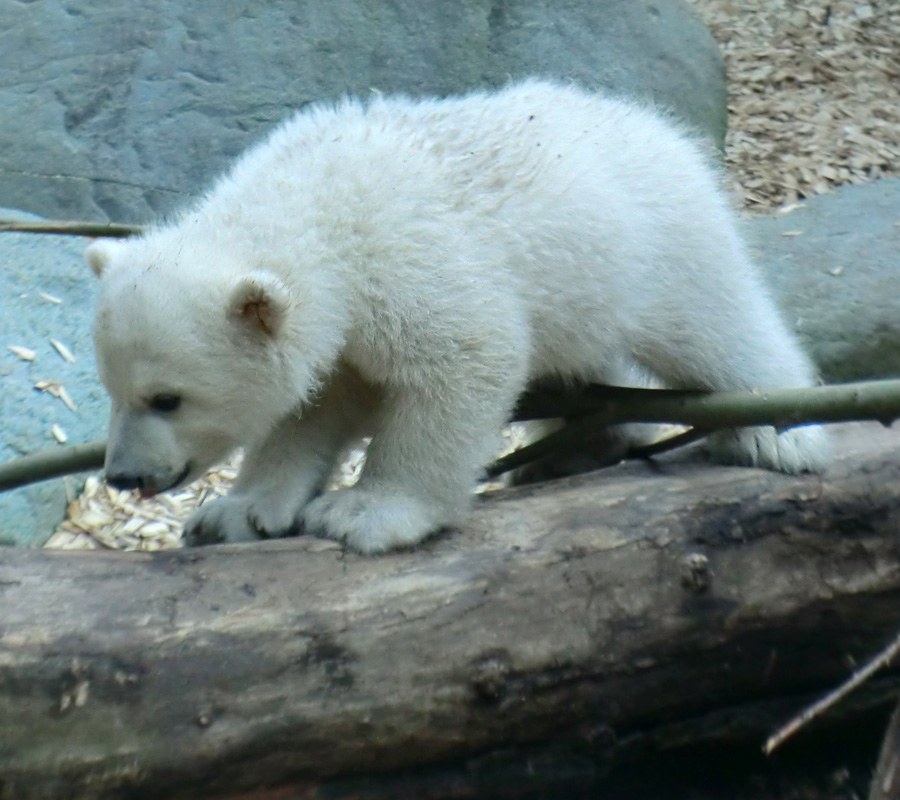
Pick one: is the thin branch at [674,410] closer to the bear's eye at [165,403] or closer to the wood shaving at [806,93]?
the bear's eye at [165,403]

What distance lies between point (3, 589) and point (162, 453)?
667mm

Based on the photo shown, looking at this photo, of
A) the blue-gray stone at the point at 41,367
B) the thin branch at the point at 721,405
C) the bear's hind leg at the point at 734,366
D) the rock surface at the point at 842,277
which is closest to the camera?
the thin branch at the point at 721,405

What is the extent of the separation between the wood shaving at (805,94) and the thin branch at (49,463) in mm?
5974

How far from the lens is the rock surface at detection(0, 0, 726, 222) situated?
7793mm

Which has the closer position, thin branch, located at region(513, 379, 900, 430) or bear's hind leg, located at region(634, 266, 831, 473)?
thin branch, located at region(513, 379, 900, 430)

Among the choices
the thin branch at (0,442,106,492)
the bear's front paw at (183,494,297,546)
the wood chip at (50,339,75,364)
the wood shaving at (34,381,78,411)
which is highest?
the thin branch at (0,442,106,492)

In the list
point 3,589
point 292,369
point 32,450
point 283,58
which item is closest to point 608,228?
point 292,369

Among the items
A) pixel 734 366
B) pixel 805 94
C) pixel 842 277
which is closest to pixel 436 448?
pixel 734 366

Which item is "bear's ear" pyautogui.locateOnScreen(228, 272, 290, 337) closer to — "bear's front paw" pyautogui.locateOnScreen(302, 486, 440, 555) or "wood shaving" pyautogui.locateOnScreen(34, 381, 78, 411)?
"bear's front paw" pyautogui.locateOnScreen(302, 486, 440, 555)

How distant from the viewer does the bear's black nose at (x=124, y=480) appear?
3285mm

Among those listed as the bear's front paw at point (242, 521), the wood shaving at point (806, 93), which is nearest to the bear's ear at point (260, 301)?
the bear's front paw at point (242, 521)

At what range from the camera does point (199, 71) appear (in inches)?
318

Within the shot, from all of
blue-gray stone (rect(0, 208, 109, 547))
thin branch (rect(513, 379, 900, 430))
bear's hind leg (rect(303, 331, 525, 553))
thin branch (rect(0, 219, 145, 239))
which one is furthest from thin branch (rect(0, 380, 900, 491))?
blue-gray stone (rect(0, 208, 109, 547))

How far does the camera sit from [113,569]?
3008 millimetres
